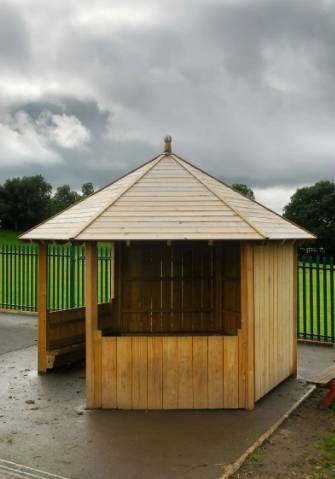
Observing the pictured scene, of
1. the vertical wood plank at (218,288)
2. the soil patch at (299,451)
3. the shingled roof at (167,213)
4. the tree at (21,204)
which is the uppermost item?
the tree at (21,204)

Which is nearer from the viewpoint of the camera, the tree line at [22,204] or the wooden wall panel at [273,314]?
the wooden wall panel at [273,314]

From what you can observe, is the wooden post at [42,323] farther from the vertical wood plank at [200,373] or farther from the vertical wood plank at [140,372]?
the vertical wood plank at [200,373]

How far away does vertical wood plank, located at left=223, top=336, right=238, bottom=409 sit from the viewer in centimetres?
711

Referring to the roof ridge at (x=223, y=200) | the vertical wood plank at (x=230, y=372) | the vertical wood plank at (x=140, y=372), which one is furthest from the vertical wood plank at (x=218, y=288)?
the vertical wood plank at (x=140, y=372)

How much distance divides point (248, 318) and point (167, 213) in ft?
6.32

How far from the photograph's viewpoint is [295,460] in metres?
5.49

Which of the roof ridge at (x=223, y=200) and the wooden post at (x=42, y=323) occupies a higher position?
the roof ridge at (x=223, y=200)

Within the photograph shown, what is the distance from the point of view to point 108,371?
7.12 meters

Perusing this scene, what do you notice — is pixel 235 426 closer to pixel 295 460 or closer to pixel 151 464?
pixel 295 460

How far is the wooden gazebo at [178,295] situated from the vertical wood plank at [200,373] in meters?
0.01

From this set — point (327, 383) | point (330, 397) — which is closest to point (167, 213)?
point (327, 383)

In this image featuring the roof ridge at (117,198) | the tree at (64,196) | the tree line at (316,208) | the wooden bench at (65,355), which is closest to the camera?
the roof ridge at (117,198)

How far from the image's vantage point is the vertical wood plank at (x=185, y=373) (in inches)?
279

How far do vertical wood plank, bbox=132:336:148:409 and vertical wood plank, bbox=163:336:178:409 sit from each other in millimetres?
271
